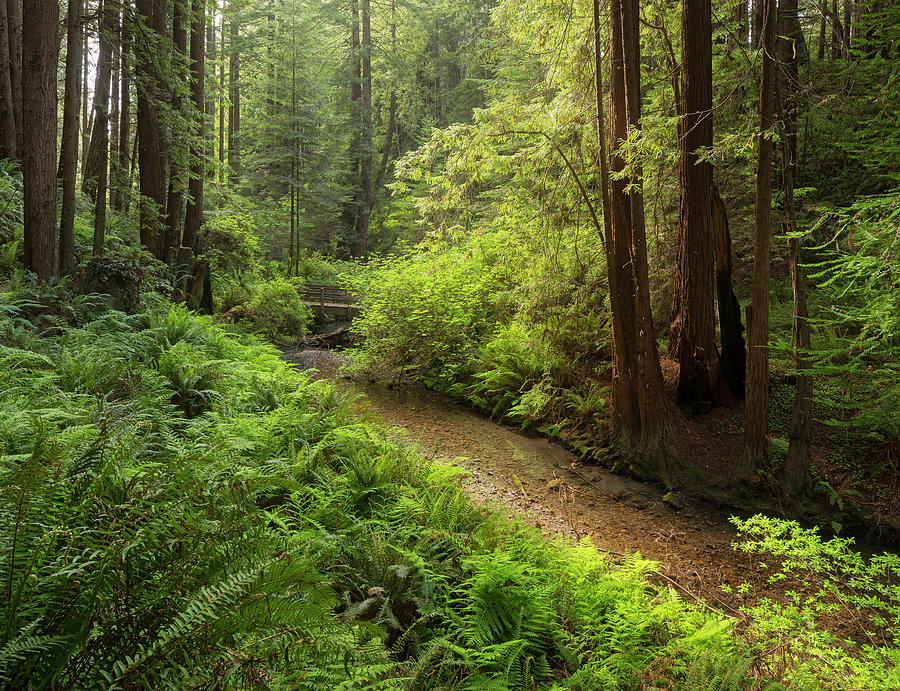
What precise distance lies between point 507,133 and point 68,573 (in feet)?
26.4

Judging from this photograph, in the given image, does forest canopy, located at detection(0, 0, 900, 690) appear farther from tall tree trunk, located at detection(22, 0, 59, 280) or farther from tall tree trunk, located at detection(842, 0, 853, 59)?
tall tree trunk, located at detection(842, 0, 853, 59)

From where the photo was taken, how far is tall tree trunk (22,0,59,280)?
22.2ft

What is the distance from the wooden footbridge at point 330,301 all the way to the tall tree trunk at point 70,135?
10527mm

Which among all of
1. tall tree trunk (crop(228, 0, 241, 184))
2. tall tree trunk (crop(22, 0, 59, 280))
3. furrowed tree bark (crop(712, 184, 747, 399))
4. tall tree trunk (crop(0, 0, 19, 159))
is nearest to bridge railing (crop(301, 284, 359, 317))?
tall tree trunk (crop(228, 0, 241, 184))

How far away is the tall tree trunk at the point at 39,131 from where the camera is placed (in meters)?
6.76

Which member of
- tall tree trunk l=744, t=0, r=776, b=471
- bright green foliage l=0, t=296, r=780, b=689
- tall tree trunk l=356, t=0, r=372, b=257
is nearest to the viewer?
bright green foliage l=0, t=296, r=780, b=689

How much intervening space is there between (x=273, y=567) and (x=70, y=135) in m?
8.87

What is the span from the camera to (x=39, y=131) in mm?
6844

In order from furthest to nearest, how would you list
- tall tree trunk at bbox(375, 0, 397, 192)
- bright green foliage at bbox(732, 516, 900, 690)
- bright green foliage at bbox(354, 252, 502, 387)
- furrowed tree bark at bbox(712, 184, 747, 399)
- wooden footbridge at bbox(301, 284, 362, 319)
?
tall tree trunk at bbox(375, 0, 397, 192), wooden footbridge at bbox(301, 284, 362, 319), bright green foliage at bbox(354, 252, 502, 387), furrowed tree bark at bbox(712, 184, 747, 399), bright green foliage at bbox(732, 516, 900, 690)

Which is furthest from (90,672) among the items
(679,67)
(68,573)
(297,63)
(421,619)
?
(297,63)

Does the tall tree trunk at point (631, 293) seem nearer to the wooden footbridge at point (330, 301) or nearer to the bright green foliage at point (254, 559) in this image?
the bright green foliage at point (254, 559)

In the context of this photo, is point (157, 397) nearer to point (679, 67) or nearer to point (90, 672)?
point (90, 672)

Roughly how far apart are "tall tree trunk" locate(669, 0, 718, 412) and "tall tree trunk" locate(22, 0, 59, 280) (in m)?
8.81

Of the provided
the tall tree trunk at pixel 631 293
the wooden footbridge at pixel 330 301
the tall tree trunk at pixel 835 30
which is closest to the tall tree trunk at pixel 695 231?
the tall tree trunk at pixel 631 293
